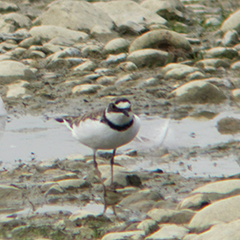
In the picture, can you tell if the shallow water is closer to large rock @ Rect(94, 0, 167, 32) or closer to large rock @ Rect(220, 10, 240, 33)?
large rock @ Rect(220, 10, 240, 33)

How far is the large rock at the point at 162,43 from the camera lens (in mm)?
9000

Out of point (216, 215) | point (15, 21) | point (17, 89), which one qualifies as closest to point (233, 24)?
point (15, 21)

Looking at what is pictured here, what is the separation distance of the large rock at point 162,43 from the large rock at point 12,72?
6.31 ft

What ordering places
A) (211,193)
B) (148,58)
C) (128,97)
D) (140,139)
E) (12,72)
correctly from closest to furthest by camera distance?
(211,193) → (140,139) → (128,97) → (12,72) → (148,58)

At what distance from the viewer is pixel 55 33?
10.2 m

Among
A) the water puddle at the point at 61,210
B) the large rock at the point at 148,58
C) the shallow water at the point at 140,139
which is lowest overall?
the water puddle at the point at 61,210

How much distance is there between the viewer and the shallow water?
529cm

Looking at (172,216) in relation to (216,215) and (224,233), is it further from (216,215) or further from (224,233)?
(224,233)

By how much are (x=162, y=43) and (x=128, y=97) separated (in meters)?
1.99

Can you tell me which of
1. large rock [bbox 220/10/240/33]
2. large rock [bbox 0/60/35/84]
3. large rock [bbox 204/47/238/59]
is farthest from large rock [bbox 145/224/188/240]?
large rock [bbox 220/10/240/33]

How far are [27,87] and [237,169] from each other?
400cm

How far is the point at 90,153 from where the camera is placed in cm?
576

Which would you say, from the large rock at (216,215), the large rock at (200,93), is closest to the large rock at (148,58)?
the large rock at (200,93)

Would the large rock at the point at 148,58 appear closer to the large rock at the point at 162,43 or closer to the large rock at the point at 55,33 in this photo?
the large rock at the point at 162,43
